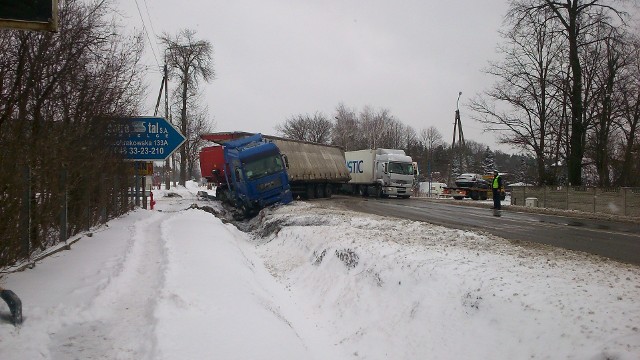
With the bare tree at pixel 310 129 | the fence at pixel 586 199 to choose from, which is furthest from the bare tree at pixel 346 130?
the fence at pixel 586 199

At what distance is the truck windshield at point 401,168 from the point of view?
34.9m

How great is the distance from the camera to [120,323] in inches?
194

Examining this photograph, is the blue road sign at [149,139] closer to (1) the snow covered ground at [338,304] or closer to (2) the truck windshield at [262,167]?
(2) the truck windshield at [262,167]

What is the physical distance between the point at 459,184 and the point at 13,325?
3808cm

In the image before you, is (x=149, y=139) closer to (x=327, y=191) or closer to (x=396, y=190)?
(x=327, y=191)

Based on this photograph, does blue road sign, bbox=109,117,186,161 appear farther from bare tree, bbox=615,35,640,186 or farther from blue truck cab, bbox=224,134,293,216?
bare tree, bbox=615,35,640,186

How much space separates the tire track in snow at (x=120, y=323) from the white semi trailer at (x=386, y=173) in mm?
28456

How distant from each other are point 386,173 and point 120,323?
30761 mm

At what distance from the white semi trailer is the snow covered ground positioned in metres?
25.2

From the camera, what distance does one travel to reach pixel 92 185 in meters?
10.5

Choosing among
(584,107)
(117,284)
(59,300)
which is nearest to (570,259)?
(117,284)

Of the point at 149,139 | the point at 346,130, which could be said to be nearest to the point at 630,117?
the point at 149,139

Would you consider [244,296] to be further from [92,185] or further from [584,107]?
[584,107]

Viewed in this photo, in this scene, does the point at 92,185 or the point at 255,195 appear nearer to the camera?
the point at 92,185
